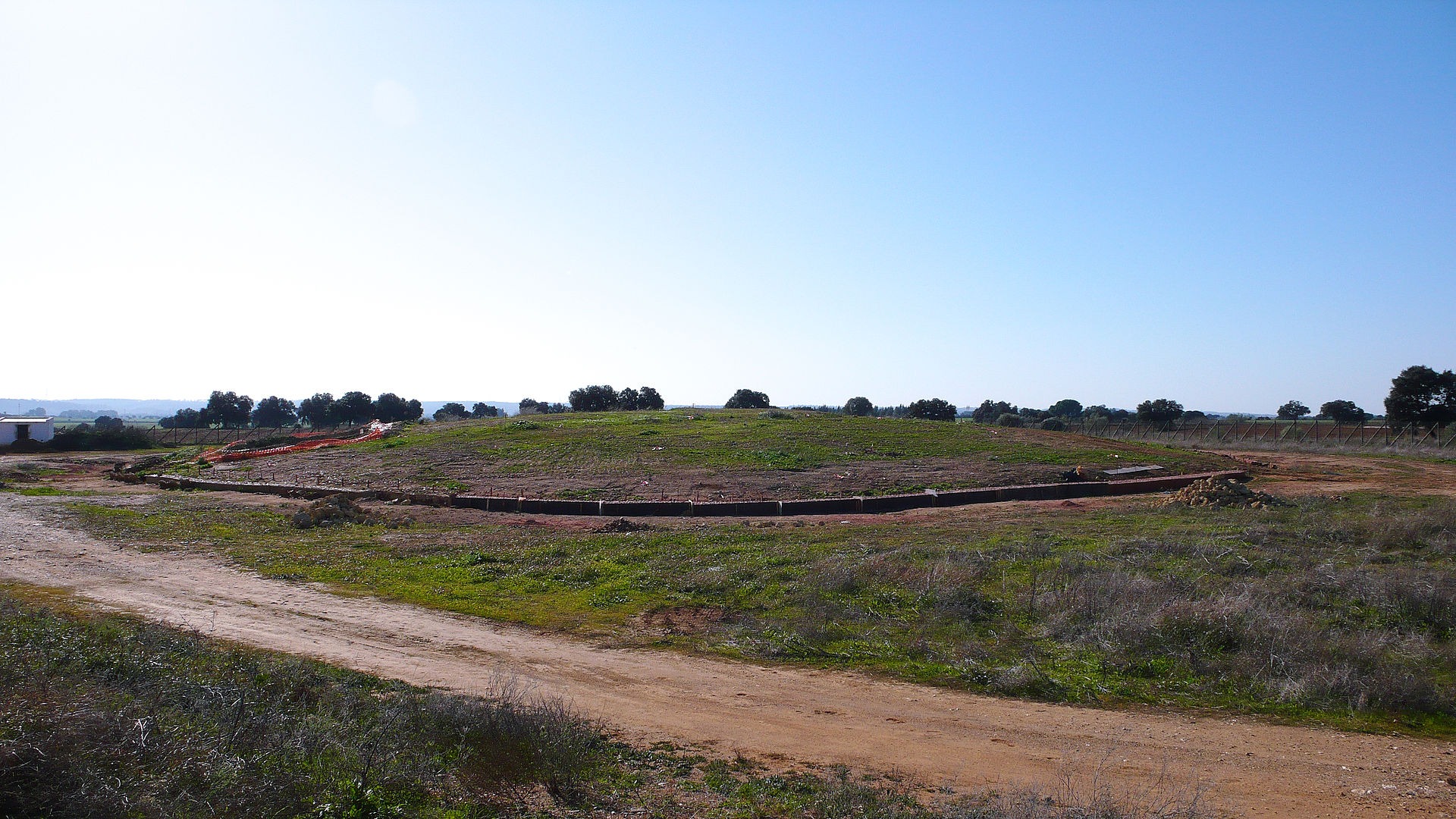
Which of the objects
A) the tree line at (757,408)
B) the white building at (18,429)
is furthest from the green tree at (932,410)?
the white building at (18,429)

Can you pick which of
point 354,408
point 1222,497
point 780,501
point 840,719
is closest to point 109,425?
point 354,408

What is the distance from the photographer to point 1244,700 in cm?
738

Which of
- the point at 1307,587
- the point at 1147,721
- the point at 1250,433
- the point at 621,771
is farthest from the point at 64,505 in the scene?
the point at 1250,433

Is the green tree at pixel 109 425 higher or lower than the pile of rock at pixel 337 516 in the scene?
higher

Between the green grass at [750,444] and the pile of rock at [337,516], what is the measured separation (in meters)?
8.20

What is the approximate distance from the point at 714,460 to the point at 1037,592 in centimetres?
1820

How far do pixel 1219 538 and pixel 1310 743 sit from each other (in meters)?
7.44

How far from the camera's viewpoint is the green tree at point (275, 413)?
83.6 m

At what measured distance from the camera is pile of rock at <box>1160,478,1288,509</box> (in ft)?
56.6

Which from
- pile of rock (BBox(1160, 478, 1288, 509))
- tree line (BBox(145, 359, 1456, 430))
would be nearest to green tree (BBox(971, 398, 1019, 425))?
tree line (BBox(145, 359, 1456, 430))

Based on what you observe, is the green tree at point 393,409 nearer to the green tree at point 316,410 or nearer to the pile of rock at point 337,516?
the green tree at point 316,410

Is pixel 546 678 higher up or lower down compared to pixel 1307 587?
lower down

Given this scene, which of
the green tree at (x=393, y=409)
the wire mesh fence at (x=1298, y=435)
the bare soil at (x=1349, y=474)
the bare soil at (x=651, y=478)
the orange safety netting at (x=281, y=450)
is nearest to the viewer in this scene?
the bare soil at (x=1349, y=474)

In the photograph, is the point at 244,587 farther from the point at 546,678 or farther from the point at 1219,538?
the point at 1219,538
